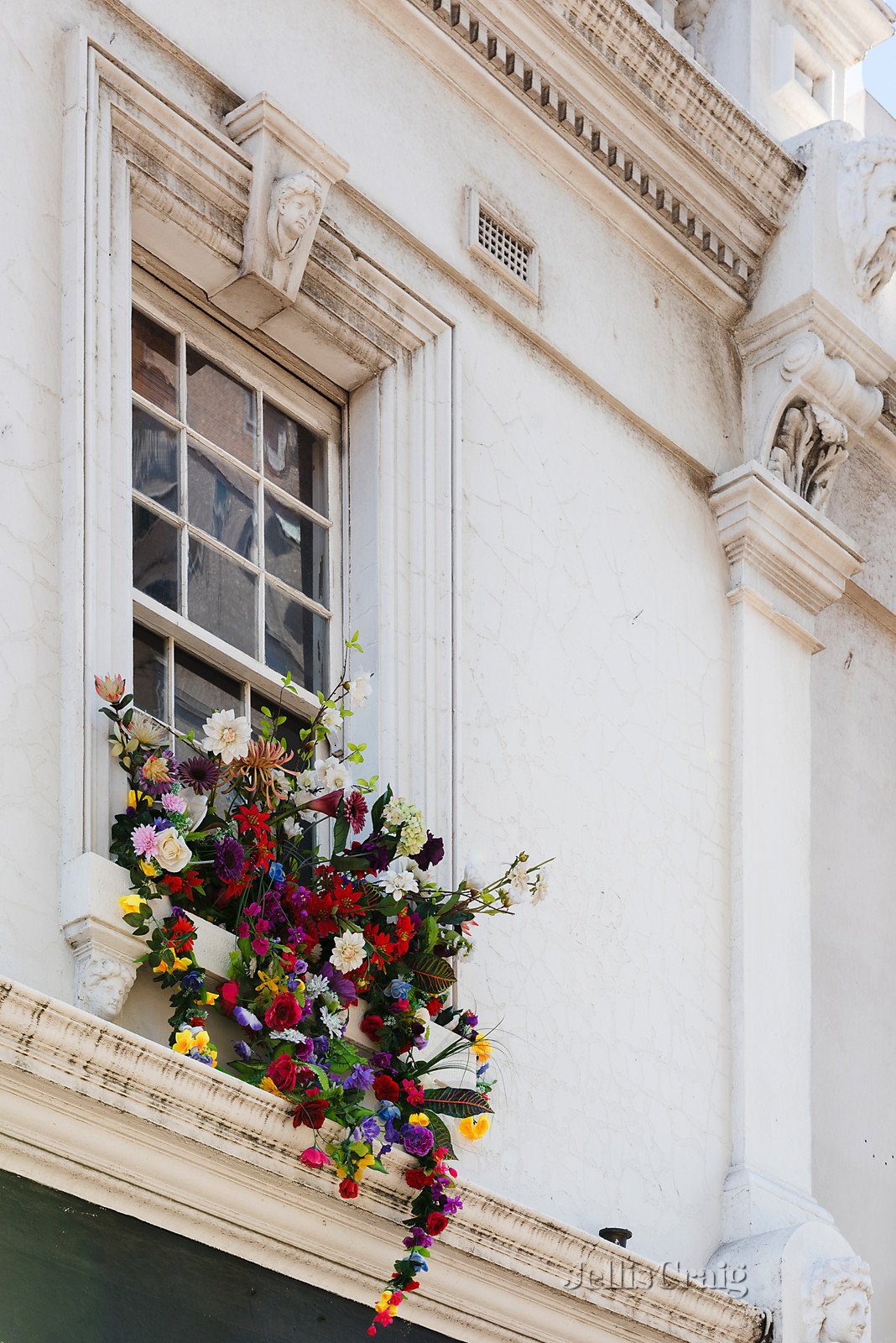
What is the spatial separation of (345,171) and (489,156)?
43.3 inches

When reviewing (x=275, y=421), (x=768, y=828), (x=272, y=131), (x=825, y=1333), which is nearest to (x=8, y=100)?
(x=272, y=131)

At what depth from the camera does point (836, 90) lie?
10.1 meters

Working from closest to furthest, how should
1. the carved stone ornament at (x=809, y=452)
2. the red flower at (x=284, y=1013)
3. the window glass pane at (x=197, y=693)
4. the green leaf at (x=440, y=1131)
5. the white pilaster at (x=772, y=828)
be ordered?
the red flower at (x=284, y=1013), the green leaf at (x=440, y=1131), the window glass pane at (x=197, y=693), the white pilaster at (x=772, y=828), the carved stone ornament at (x=809, y=452)

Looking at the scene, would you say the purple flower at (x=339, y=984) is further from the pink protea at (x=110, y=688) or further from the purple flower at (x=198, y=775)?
the pink protea at (x=110, y=688)

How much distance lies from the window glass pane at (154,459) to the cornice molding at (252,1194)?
188 centimetres

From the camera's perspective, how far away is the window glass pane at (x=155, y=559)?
6.82 metres

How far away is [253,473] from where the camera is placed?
24.1ft

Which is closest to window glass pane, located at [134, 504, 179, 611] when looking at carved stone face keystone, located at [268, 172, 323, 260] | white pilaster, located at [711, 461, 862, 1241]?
carved stone face keystone, located at [268, 172, 323, 260]

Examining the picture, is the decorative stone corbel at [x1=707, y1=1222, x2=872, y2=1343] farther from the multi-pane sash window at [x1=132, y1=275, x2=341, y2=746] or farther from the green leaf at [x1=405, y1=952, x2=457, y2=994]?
the multi-pane sash window at [x1=132, y1=275, x2=341, y2=746]

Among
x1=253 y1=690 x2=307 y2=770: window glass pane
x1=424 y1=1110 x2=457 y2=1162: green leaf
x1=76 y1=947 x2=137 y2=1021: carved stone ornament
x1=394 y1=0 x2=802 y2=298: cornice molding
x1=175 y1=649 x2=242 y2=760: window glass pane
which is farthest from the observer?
x1=394 y1=0 x2=802 y2=298: cornice molding

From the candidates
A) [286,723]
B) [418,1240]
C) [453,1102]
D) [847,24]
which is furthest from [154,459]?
[847,24]

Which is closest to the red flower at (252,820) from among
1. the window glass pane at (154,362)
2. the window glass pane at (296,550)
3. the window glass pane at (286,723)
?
the window glass pane at (286,723)

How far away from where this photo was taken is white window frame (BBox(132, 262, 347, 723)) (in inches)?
268

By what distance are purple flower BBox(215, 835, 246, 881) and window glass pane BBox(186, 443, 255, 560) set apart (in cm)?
128
